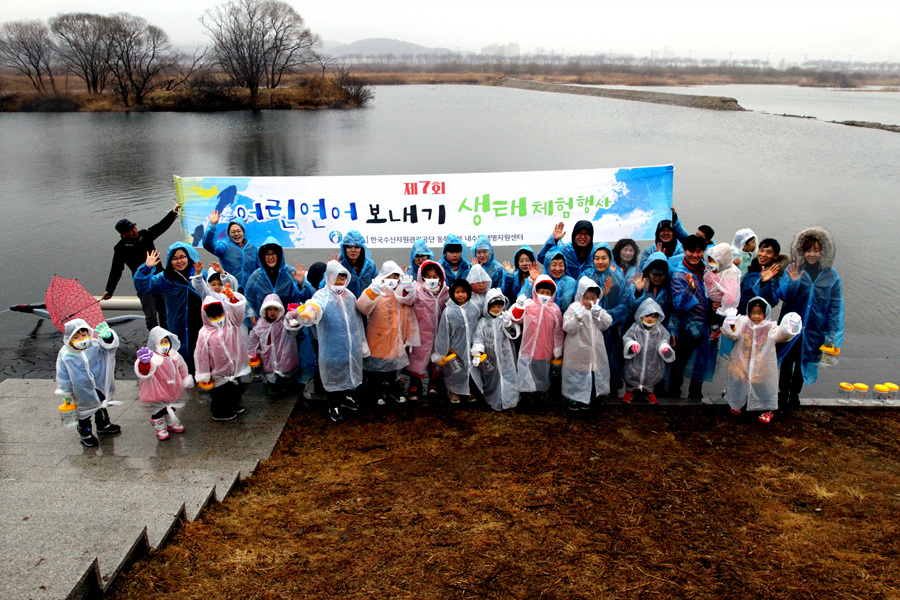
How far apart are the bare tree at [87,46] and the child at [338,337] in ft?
165

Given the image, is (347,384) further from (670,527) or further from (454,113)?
(454,113)

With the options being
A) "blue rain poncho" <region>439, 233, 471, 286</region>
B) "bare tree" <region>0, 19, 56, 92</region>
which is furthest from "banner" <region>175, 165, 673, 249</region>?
"bare tree" <region>0, 19, 56, 92</region>

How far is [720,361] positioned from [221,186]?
6.07 metres

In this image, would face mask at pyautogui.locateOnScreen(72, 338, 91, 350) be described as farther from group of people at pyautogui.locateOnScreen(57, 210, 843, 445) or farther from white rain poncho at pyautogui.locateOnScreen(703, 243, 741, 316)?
white rain poncho at pyautogui.locateOnScreen(703, 243, 741, 316)

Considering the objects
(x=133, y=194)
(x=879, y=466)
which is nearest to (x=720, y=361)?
(x=879, y=466)

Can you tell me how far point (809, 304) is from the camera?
4.85 meters

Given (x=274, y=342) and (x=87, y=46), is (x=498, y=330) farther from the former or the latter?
(x=87, y=46)

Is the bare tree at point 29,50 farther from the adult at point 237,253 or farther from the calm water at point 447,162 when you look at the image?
the adult at point 237,253

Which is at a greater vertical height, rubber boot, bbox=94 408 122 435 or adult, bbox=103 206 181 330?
adult, bbox=103 206 181 330

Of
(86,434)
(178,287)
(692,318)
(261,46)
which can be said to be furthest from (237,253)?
(261,46)

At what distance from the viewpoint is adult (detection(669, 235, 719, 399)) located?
16.0 ft

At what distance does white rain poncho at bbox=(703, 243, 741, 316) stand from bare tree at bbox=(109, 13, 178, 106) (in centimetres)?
4626

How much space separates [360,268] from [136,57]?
165 feet

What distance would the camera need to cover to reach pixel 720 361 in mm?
6148
